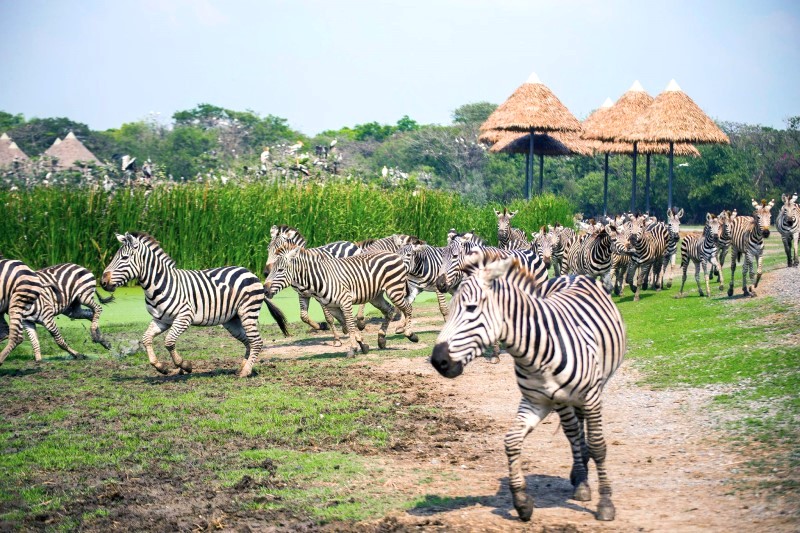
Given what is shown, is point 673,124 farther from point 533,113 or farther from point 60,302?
point 60,302

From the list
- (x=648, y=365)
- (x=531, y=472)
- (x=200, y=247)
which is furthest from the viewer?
(x=200, y=247)

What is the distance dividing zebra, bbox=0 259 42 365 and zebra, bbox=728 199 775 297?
11586 millimetres

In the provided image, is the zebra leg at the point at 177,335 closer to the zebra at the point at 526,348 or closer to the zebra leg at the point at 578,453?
the zebra leg at the point at 578,453

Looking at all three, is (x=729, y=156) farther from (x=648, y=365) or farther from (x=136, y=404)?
(x=136, y=404)

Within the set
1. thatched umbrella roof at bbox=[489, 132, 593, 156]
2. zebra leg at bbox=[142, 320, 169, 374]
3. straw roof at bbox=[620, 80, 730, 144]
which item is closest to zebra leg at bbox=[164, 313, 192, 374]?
zebra leg at bbox=[142, 320, 169, 374]

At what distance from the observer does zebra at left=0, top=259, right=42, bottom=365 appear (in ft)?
40.9

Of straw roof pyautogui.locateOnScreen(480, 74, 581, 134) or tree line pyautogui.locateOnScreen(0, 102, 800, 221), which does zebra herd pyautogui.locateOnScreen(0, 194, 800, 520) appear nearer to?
straw roof pyautogui.locateOnScreen(480, 74, 581, 134)

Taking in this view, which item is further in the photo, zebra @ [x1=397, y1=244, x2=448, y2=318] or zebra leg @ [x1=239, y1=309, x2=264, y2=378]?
zebra @ [x1=397, y1=244, x2=448, y2=318]

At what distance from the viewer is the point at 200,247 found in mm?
21406

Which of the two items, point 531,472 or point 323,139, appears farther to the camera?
point 323,139

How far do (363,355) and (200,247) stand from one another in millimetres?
8723

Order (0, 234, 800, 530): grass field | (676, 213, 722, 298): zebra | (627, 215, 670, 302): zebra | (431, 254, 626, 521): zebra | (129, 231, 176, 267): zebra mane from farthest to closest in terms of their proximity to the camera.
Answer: (627, 215, 670, 302): zebra
(676, 213, 722, 298): zebra
(129, 231, 176, 267): zebra mane
(0, 234, 800, 530): grass field
(431, 254, 626, 521): zebra

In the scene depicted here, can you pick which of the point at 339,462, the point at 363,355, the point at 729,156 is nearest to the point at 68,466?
the point at 339,462

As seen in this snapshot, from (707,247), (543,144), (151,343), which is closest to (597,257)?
(707,247)
